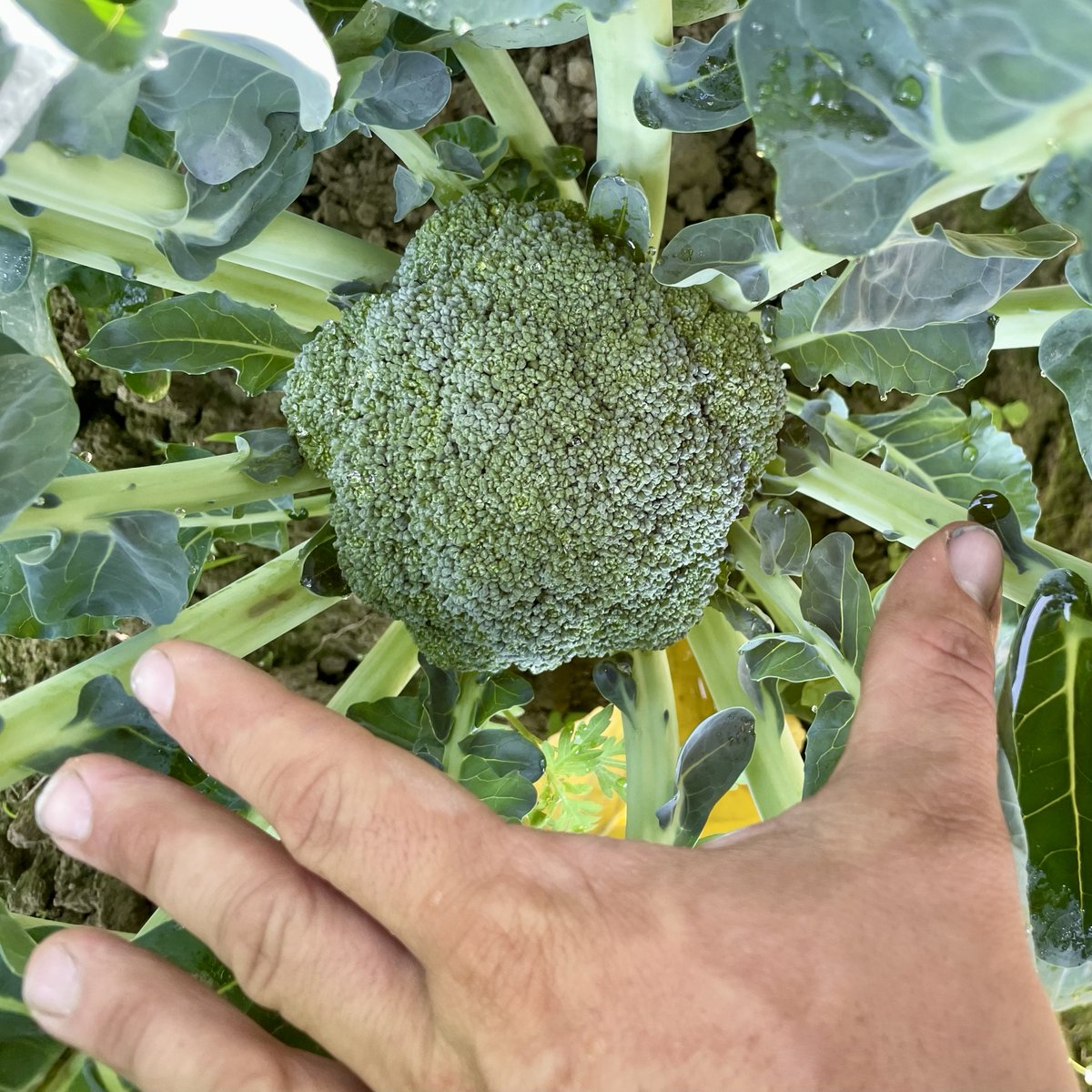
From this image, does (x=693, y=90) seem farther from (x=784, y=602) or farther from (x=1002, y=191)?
(x=784, y=602)

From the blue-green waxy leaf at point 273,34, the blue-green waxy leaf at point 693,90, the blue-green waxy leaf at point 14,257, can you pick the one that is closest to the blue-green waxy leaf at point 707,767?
the blue-green waxy leaf at point 693,90

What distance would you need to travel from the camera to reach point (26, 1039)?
0.76 metres

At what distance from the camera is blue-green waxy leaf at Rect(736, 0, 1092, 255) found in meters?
0.53

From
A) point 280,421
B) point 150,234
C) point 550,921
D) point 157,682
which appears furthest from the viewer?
point 280,421

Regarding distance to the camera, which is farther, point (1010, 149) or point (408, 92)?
point (408, 92)

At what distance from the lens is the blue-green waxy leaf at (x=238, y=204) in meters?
0.80

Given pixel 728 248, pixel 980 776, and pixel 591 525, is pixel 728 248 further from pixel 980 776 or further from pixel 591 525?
pixel 980 776

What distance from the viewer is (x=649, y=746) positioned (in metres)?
1.13

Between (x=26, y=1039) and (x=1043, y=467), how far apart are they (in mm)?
1615

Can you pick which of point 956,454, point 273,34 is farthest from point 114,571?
point 956,454

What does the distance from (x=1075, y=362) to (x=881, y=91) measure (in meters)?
0.36

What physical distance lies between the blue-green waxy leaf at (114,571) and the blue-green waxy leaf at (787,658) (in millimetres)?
615

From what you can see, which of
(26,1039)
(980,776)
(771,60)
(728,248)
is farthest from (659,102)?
(26,1039)

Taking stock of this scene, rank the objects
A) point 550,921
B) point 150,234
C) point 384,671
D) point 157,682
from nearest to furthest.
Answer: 1. point 550,921
2. point 157,682
3. point 150,234
4. point 384,671
